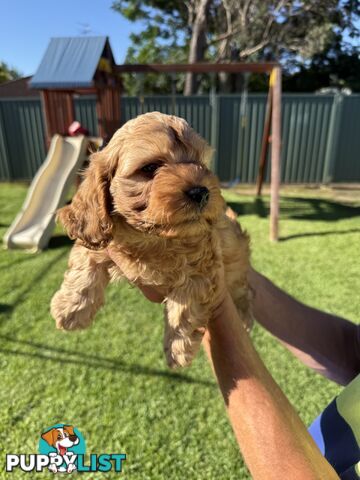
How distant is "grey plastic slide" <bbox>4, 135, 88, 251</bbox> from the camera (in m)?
5.77

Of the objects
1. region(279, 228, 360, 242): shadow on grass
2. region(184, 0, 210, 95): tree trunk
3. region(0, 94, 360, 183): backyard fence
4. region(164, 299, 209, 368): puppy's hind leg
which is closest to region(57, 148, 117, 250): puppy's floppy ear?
region(164, 299, 209, 368): puppy's hind leg

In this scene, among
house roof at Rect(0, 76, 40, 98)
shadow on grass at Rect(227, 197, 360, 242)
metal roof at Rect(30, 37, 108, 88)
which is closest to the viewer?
house roof at Rect(0, 76, 40, 98)

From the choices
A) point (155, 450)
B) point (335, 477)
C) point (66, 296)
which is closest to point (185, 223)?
point (66, 296)

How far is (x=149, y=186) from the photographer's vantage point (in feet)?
5.36

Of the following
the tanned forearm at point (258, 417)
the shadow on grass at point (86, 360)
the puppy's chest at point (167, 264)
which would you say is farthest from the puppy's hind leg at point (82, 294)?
the shadow on grass at point (86, 360)

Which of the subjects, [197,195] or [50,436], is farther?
[50,436]

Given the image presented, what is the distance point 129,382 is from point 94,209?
1648 millimetres

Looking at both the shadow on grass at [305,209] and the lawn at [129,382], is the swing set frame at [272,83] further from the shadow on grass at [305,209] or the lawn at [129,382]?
the lawn at [129,382]

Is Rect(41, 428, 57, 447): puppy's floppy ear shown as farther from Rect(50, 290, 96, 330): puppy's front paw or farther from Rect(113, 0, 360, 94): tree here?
Rect(113, 0, 360, 94): tree

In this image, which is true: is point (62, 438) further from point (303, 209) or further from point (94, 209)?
point (303, 209)

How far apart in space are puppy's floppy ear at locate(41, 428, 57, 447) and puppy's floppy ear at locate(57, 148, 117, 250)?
1403 millimetres

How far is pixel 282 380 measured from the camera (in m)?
2.92

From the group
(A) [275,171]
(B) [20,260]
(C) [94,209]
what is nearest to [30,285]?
(B) [20,260]

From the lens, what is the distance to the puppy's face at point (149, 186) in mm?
1536
